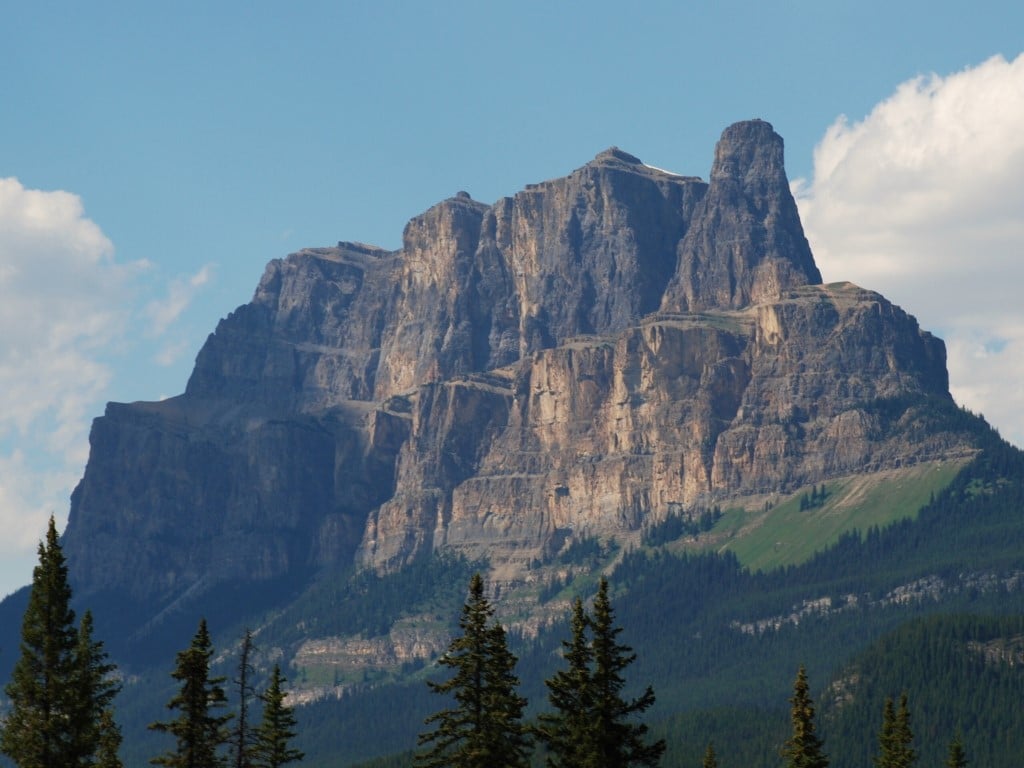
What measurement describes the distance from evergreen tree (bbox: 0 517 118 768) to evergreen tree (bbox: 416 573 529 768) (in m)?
12.5

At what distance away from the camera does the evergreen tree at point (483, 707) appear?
73500 mm

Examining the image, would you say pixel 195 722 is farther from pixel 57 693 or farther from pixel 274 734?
pixel 274 734

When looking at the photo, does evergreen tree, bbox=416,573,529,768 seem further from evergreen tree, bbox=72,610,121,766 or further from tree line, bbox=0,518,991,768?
evergreen tree, bbox=72,610,121,766

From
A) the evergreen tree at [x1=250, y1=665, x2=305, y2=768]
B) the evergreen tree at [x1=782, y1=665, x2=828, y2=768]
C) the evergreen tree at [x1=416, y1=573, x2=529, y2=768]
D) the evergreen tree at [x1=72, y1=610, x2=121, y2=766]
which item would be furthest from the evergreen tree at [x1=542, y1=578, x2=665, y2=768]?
the evergreen tree at [x1=250, y1=665, x2=305, y2=768]

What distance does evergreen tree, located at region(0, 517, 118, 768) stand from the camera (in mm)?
74625

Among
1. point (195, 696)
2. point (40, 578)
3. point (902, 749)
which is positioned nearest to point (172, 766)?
point (195, 696)

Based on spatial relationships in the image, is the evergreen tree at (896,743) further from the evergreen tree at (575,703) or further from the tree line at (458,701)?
the evergreen tree at (575,703)

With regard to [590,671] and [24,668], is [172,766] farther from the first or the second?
[590,671]

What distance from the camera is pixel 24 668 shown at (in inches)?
2955

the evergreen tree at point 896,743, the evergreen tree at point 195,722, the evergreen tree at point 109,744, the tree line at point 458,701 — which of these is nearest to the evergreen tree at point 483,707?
the tree line at point 458,701

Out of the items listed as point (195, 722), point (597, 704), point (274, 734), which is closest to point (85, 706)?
point (195, 722)

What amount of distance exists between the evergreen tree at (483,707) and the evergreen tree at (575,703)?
56.6 inches

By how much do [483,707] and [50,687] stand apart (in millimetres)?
15701

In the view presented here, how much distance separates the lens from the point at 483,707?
2938 inches
